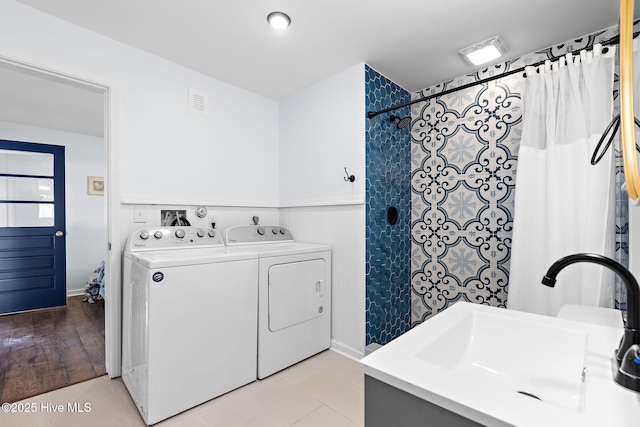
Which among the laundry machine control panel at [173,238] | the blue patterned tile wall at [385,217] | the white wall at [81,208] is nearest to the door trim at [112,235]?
the laundry machine control panel at [173,238]

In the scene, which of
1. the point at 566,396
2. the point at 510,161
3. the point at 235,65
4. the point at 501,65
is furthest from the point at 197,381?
the point at 501,65

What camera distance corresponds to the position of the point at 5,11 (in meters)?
1.72

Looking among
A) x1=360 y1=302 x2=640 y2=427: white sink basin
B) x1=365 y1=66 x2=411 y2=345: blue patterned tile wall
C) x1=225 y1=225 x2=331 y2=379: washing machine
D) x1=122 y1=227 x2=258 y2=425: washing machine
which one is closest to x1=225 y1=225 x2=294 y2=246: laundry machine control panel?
x1=225 y1=225 x2=331 y2=379: washing machine

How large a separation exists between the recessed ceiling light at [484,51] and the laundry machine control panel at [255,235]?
210 cm

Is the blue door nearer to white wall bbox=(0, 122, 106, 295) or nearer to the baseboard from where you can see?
white wall bbox=(0, 122, 106, 295)

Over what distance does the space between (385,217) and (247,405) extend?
1.66 metres

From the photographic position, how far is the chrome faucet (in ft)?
2.11

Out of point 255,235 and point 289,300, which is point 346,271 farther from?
point 255,235

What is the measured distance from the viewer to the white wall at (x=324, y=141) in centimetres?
239

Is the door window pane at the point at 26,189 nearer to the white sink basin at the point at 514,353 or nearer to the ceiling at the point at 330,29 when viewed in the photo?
the ceiling at the point at 330,29

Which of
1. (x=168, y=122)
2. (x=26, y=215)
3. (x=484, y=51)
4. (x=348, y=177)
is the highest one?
(x=484, y=51)

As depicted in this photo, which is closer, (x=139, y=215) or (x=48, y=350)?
(x=139, y=215)

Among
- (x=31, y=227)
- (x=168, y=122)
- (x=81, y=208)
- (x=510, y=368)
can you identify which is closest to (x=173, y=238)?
(x=168, y=122)

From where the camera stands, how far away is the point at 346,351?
2406 millimetres
